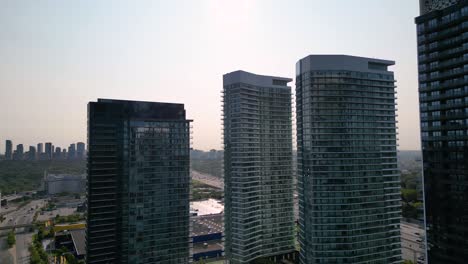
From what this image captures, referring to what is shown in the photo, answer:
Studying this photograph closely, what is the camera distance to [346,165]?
241ft

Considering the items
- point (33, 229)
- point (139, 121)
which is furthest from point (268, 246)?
point (33, 229)

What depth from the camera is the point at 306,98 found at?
76.1 m

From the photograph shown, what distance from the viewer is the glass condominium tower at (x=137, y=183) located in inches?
2906

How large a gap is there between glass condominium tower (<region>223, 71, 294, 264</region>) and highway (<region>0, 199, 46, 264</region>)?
67796 millimetres

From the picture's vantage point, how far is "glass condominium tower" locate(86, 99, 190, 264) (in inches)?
2906

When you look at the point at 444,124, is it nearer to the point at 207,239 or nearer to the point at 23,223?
the point at 207,239

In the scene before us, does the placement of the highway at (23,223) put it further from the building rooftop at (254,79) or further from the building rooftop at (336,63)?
the building rooftop at (336,63)

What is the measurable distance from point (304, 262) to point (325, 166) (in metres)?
22.6

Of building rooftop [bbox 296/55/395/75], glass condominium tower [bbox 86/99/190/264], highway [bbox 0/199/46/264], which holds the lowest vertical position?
highway [bbox 0/199/46/264]

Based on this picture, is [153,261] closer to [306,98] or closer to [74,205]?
[306,98]

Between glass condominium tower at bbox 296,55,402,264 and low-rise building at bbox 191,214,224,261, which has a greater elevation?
glass condominium tower at bbox 296,55,402,264

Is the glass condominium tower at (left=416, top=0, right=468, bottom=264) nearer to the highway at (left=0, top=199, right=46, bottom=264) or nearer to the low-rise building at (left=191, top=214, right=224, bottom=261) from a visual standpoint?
the low-rise building at (left=191, top=214, right=224, bottom=261)

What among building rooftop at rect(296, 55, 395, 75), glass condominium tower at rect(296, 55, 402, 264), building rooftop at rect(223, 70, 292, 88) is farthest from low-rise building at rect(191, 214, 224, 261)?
building rooftop at rect(296, 55, 395, 75)

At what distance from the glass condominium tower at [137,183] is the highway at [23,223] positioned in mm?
45541
